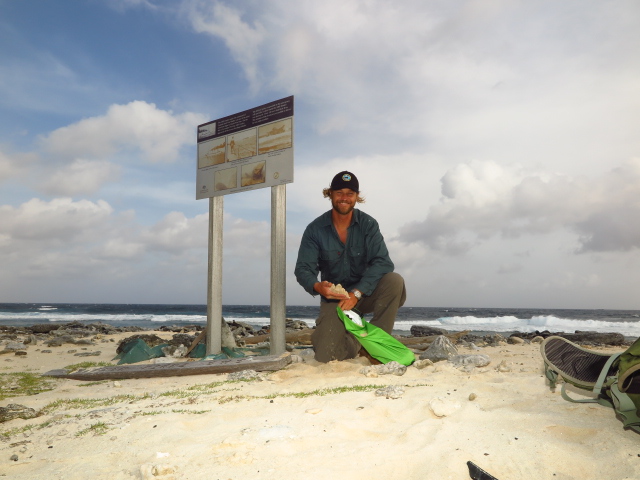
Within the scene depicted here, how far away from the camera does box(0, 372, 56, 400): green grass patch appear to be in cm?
525

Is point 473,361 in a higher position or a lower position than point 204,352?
higher

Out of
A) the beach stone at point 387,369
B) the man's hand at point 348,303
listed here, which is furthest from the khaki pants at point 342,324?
the beach stone at point 387,369

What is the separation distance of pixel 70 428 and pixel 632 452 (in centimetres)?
384

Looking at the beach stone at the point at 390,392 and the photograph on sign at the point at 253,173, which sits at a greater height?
the photograph on sign at the point at 253,173

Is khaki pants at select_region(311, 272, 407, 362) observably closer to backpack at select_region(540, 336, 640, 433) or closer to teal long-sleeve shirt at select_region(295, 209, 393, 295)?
teal long-sleeve shirt at select_region(295, 209, 393, 295)

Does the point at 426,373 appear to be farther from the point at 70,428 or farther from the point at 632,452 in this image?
the point at 70,428

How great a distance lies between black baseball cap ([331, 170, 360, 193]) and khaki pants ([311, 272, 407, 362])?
1.28 meters

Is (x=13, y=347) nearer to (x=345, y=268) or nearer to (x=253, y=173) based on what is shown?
(x=253, y=173)

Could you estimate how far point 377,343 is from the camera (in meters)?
5.12

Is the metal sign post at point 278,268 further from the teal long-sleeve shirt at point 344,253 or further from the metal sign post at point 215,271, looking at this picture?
the metal sign post at point 215,271

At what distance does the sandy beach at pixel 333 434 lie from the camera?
2.25 metres

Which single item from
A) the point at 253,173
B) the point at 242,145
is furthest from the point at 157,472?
the point at 242,145

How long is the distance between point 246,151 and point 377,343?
4170mm

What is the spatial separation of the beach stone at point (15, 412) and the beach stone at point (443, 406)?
360 centimetres
